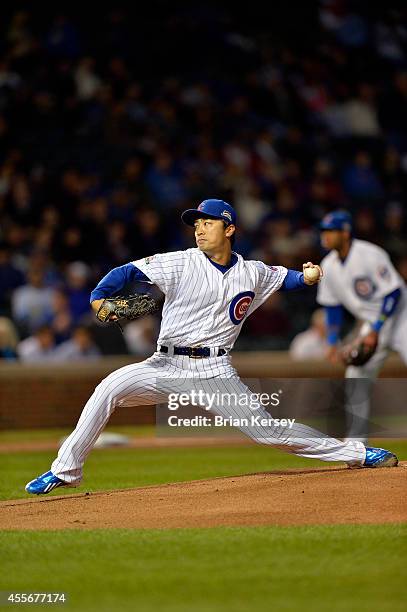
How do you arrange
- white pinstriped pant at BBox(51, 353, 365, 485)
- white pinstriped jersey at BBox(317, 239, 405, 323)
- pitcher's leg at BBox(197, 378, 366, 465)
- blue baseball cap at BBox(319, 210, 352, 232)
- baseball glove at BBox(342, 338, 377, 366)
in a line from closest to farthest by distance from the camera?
white pinstriped pant at BBox(51, 353, 365, 485), pitcher's leg at BBox(197, 378, 366, 465), baseball glove at BBox(342, 338, 377, 366), blue baseball cap at BBox(319, 210, 352, 232), white pinstriped jersey at BBox(317, 239, 405, 323)

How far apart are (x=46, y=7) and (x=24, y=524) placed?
12738 millimetres

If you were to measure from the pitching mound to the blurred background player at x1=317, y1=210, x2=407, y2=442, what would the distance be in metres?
2.64

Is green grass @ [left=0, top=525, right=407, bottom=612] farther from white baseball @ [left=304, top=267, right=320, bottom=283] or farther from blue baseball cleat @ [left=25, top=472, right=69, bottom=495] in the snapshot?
white baseball @ [left=304, top=267, right=320, bottom=283]

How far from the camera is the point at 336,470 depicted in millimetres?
7840

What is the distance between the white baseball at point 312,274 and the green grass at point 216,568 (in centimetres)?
166

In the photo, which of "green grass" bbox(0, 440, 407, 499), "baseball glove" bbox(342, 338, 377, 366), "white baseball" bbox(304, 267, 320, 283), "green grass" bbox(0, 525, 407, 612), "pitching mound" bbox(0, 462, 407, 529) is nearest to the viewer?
"green grass" bbox(0, 525, 407, 612)

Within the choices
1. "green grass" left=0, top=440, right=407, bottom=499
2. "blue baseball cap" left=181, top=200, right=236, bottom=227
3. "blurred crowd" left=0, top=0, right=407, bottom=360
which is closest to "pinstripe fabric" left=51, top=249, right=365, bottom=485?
"blue baseball cap" left=181, top=200, right=236, bottom=227

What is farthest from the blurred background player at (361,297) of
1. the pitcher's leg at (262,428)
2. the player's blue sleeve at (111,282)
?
the player's blue sleeve at (111,282)

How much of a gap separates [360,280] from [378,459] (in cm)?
307

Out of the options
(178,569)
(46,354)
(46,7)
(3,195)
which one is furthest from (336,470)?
(46,7)

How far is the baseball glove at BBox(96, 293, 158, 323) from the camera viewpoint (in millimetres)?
6965

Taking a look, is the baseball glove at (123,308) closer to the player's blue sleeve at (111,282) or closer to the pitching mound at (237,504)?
the player's blue sleeve at (111,282)

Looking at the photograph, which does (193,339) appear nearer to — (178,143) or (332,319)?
(332,319)

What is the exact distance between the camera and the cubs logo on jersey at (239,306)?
7336mm
